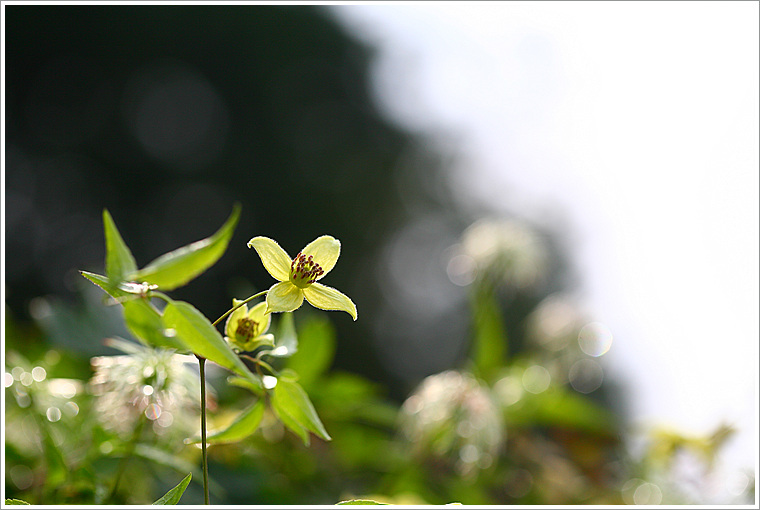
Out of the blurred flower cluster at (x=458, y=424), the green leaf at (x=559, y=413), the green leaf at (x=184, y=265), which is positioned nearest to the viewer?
the green leaf at (x=184, y=265)

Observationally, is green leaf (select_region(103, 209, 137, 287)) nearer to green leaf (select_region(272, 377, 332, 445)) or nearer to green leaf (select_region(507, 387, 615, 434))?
green leaf (select_region(272, 377, 332, 445))

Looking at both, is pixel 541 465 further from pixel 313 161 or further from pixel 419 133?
pixel 419 133

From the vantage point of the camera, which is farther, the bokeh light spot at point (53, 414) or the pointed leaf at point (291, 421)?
the bokeh light spot at point (53, 414)

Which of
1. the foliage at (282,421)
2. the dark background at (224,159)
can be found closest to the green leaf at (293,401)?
the foliage at (282,421)

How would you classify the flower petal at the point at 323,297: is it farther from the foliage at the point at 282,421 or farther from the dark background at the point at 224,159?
the dark background at the point at 224,159

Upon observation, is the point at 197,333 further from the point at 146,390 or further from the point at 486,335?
the point at 486,335

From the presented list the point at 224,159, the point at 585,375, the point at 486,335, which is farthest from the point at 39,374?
the point at 224,159
